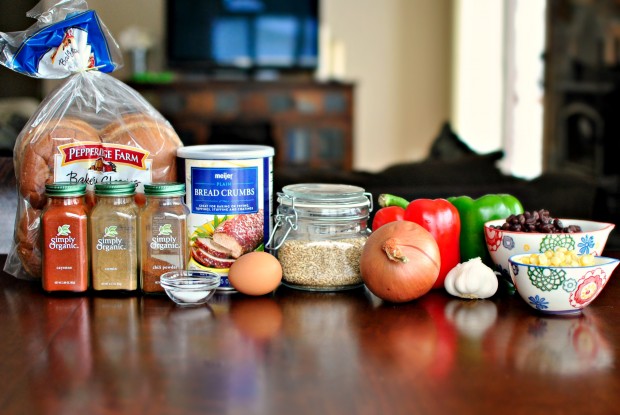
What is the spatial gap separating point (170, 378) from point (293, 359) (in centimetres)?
14

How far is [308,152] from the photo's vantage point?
246 inches

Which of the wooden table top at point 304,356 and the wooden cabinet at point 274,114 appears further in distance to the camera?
the wooden cabinet at point 274,114

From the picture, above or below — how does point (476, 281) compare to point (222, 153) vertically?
below

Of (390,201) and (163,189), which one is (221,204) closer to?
(163,189)

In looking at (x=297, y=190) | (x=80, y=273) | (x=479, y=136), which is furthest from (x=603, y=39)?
(x=80, y=273)

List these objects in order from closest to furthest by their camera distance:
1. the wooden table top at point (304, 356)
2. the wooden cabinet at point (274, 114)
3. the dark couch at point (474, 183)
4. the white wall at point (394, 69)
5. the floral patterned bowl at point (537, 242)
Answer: the wooden table top at point (304, 356)
the floral patterned bowl at point (537, 242)
the dark couch at point (474, 183)
the wooden cabinet at point (274, 114)
the white wall at point (394, 69)

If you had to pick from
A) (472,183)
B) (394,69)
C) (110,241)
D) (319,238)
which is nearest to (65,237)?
(110,241)

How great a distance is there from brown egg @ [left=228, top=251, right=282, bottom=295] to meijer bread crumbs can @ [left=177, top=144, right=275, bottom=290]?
0.03m

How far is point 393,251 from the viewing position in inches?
44.3

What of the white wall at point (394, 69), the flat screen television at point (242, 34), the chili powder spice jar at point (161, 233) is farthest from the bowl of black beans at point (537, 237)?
the white wall at point (394, 69)

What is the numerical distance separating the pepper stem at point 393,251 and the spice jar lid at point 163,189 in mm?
290

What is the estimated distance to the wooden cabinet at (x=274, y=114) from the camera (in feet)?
20.0

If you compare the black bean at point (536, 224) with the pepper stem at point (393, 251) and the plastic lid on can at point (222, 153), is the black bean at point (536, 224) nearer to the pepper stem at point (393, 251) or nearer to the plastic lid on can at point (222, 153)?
the pepper stem at point (393, 251)

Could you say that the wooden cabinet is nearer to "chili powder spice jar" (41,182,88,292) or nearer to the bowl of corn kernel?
"chili powder spice jar" (41,182,88,292)
